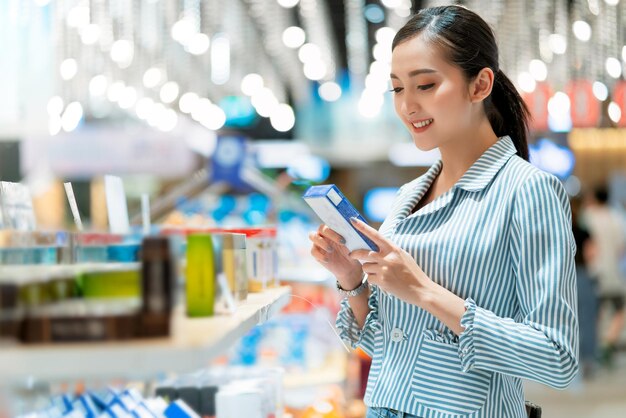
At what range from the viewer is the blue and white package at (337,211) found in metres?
1.96

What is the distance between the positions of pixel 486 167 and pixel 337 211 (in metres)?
0.40

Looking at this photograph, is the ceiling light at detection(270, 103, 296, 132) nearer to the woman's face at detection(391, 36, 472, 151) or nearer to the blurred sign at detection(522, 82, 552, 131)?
the blurred sign at detection(522, 82, 552, 131)

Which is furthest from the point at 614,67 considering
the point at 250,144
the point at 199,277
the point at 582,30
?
the point at 199,277

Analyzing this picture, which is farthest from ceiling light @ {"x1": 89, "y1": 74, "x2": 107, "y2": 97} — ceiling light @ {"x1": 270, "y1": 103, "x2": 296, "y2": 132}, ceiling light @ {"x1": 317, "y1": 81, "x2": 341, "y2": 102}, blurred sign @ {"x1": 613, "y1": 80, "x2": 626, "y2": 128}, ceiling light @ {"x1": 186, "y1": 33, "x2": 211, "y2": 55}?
ceiling light @ {"x1": 317, "y1": 81, "x2": 341, "y2": 102}

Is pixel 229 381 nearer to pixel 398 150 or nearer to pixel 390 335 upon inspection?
pixel 390 335

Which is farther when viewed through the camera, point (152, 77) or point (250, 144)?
point (152, 77)

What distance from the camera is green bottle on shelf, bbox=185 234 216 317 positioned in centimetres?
173

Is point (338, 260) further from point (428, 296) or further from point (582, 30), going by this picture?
point (582, 30)

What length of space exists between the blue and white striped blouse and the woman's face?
0.37 ft

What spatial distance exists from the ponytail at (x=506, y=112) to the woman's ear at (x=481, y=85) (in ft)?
0.43

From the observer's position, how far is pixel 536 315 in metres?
1.91

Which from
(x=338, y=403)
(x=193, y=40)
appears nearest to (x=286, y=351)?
(x=338, y=403)

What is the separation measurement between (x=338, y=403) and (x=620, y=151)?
45.4 feet

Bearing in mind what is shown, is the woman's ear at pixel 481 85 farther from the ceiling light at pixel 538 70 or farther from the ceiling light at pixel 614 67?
the ceiling light at pixel 538 70
